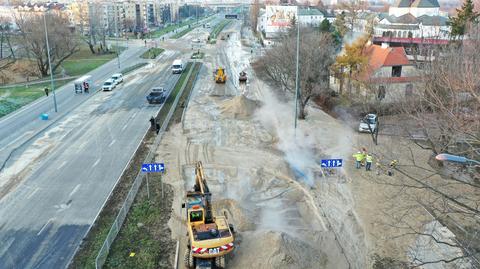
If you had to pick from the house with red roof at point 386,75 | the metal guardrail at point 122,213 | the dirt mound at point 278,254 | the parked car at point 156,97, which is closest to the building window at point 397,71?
the house with red roof at point 386,75

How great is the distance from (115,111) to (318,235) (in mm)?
26662

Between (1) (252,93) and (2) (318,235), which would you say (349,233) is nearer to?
(2) (318,235)

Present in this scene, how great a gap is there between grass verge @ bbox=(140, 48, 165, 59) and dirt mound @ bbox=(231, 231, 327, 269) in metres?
64.0

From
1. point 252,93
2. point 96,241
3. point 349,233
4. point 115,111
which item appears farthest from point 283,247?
point 252,93

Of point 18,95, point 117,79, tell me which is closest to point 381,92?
point 117,79

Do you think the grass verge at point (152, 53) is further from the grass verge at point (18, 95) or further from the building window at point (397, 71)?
the building window at point (397, 71)

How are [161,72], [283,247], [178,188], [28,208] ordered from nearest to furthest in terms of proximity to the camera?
1. [283,247]
2. [28,208]
3. [178,188]
4. [161,72]

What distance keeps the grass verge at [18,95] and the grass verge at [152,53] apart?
24.5 m

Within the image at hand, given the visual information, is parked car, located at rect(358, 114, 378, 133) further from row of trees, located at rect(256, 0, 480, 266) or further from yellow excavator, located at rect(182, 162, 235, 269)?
yellow excavator, located at rect(182, 162, 235, 269)

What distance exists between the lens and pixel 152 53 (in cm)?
8056

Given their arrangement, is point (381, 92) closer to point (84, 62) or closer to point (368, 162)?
point (368, 162)

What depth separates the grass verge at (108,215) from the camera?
16845mm

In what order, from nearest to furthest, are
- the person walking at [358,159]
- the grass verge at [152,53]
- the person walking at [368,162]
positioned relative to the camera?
the person walking at [368,162] < the person walking at [358,159] < the grass verge at [152,53]

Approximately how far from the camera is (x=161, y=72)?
61531 millimetres
